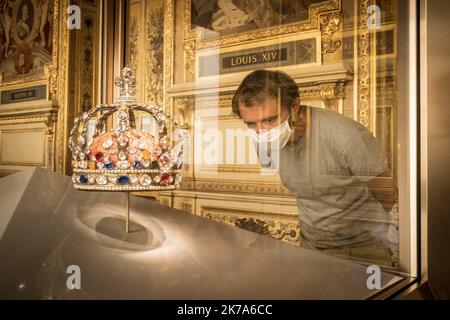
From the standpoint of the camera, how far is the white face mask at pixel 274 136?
1.70 m

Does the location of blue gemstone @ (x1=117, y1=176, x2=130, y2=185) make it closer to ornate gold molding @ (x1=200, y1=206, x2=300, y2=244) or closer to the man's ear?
ornate gold molding @ (x1=200, y1=206, x2=300, y2=244)

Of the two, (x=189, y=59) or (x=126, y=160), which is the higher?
(x=189, y=59)

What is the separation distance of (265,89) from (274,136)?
0.64 feet

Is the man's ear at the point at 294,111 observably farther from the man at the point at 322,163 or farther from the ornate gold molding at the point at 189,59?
the ornate gold molding at the point at 189,59

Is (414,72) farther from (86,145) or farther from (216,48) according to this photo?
(86,145)

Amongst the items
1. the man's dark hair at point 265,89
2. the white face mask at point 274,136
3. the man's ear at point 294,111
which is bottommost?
the white face mask at point 274,136

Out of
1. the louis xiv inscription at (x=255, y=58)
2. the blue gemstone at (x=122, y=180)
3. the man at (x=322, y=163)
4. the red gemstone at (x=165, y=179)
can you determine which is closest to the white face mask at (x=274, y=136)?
the man at (x=322, y=163)

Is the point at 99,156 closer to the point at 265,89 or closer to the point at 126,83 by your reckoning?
the point at 126,83

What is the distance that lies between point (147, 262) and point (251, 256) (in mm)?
300

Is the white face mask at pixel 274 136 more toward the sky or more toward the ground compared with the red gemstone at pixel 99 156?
more toward the sky

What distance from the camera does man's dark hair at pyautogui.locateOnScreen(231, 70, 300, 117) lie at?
1.70 m

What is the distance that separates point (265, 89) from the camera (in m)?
1.78

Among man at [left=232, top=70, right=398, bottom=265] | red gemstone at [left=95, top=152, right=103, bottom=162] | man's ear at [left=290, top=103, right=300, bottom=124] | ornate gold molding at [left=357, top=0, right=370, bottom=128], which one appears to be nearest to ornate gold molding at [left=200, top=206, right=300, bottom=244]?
man at [left=232, top=70, right=398, bottom=265]

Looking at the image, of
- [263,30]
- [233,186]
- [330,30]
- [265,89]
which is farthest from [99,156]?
[330,30]
